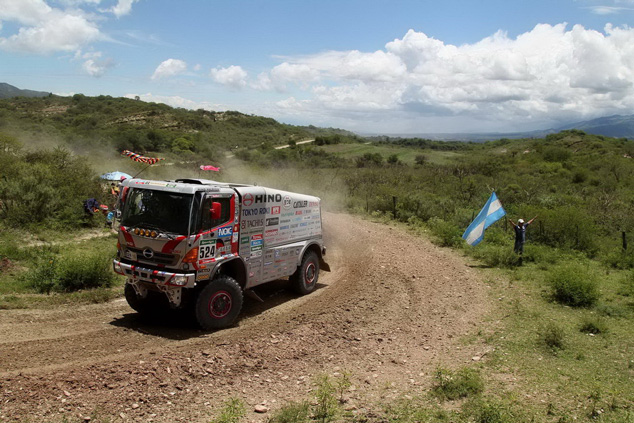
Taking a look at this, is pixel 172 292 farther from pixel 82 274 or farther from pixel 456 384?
pixel 456 384

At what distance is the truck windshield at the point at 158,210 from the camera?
27.1 feet

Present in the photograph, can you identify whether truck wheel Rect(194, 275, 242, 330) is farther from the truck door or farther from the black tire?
the black tire

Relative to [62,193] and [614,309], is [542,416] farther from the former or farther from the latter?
[62,193]

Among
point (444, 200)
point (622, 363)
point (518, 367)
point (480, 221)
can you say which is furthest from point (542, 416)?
point (444, 200)

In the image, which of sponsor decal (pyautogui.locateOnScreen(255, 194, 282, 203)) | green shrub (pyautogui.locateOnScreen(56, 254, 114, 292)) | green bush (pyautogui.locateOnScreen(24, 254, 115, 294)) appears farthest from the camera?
green shrub (pyautogui.locateOnScreen(56, 254, 114, 292))

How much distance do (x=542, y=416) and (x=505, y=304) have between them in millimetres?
5666

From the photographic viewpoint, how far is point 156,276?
27.3 feet

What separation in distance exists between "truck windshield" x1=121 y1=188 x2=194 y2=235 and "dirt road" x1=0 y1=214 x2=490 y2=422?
2067 millimetres

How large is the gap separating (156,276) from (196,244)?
959mm

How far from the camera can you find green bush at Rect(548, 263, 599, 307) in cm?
1134

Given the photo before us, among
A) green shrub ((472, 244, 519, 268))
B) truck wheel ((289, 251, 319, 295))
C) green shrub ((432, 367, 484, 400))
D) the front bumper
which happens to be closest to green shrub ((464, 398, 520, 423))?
green shrub ((432, 367, 484, 400))

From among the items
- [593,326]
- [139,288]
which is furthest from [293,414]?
[593,326]

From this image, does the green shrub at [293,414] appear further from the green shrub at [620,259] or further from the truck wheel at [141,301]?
the green shrub at [620,259]

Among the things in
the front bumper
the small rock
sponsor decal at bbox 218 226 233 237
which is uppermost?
sponsor decal at bbox 218 226 233 237
